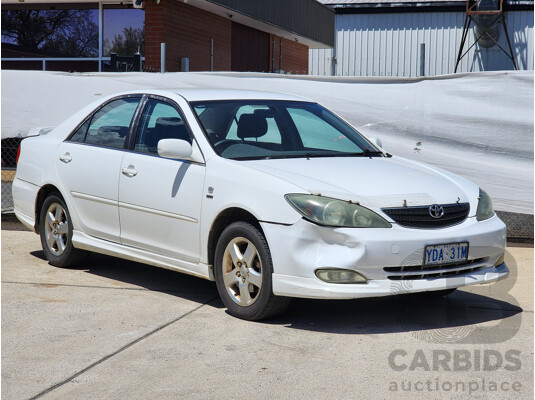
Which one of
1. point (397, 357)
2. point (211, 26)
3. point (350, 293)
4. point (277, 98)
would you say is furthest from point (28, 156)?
point (211, 26)

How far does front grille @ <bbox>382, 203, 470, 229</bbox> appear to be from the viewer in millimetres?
5404

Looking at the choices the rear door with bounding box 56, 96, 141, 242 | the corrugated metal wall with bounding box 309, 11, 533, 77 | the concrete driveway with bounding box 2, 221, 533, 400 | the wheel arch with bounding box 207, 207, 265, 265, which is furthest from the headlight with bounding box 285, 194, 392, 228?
the corrugated metal wall with bounding box 309, 11, 533, 77

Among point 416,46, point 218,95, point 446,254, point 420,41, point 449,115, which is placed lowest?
point 446,254

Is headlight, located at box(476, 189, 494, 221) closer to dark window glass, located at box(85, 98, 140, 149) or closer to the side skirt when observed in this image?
the side skirt

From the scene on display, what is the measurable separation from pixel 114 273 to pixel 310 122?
218 centimetres

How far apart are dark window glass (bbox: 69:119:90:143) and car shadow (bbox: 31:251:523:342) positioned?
1.22 metres

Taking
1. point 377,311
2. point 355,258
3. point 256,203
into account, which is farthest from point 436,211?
point 256,203

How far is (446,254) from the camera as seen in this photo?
549 centimetres

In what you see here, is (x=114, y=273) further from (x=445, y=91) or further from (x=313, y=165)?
(x=445, y=91)

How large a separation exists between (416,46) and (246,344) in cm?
3230

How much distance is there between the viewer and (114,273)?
743 centimetres

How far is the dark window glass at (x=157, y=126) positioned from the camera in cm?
646

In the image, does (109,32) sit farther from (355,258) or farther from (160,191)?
(355,258)

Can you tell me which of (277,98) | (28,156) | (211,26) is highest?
(211,26)
